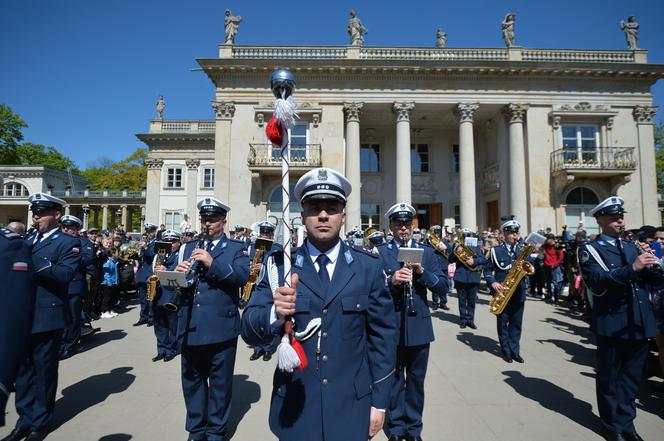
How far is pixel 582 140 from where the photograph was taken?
71.7 ft

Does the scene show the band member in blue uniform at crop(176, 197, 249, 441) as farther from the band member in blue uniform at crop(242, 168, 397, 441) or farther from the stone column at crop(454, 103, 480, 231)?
the stone column at crop(454, 103, 480, 231)

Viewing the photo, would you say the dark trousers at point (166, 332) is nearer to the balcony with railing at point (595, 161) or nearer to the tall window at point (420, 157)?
the tall window at point (420, 157)

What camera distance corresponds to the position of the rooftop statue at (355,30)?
2216cm

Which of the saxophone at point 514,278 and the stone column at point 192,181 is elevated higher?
the stone column at point 192,181

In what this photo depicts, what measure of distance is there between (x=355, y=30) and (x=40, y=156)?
205 feet

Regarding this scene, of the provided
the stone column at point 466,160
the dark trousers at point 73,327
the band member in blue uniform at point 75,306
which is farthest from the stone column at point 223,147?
the stone column at point 466,160

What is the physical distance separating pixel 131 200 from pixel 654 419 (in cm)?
5563

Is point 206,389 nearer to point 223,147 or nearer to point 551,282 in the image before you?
point 551,282

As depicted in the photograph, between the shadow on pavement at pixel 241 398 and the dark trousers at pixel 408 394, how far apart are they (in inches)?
75.4

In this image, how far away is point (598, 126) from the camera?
22.0m

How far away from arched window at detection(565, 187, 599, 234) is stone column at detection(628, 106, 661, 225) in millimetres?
2735

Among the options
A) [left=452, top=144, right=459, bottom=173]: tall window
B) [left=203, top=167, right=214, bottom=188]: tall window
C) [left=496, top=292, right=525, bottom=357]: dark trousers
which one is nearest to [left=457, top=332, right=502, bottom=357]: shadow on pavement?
[left=496, top=292, right=525, bottom=357]: dark trousers

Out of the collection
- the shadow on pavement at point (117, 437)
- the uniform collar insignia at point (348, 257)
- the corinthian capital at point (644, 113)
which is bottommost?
the shadow on pavement at point (117, 437)

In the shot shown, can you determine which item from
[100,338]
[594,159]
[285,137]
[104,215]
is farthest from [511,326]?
[104,215]
